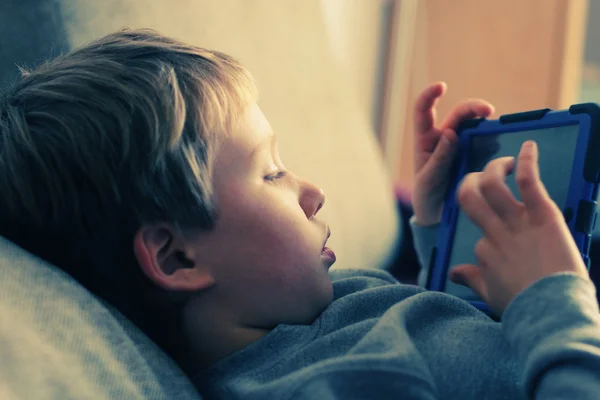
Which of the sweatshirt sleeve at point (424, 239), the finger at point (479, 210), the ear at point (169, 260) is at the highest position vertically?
the finger at point (479, 210)

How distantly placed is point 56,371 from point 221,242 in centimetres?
20

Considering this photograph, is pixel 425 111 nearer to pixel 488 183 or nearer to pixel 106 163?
pixel 488 183

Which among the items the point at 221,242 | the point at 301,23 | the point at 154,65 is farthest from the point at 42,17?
the point at 301,23

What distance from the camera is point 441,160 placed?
0.75m

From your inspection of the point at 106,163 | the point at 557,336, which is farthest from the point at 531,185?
the point at 106,163

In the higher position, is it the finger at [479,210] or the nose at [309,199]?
the finger at [479,210]

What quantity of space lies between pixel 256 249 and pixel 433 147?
1.09ft

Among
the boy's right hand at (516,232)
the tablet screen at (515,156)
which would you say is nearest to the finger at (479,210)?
the boy's right hand at (516,232)

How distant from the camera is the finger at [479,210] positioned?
524 mm

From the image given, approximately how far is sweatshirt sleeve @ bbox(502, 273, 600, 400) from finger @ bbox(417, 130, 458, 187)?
294 millimetres

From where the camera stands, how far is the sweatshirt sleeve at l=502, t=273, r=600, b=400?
0.41m

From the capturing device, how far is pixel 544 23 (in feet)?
5.98

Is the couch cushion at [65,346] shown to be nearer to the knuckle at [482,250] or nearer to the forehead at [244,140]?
the forehead at [244,140]

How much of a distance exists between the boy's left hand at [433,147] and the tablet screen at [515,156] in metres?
0.04
